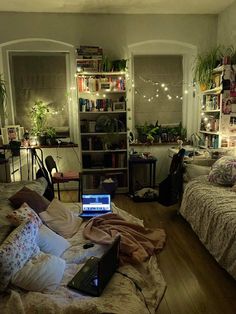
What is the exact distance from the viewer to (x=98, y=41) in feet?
13.4

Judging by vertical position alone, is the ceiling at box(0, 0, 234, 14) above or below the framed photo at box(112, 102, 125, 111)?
→ above

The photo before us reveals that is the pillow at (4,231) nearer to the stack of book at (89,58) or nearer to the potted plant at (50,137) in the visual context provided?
the potted plant at (50,137)

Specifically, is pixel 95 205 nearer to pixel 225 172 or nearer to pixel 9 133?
pixel 225 172

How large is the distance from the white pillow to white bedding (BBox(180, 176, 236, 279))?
1314mm

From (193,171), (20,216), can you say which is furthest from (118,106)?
(20,216)

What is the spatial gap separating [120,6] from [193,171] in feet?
8.56

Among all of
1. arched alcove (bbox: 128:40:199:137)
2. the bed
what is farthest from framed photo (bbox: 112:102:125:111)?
the bed

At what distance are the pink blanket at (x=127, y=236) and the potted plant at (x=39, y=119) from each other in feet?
7.25

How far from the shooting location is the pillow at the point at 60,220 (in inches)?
89.3

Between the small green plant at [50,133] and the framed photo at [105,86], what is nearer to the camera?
the framed photo at [105,86]

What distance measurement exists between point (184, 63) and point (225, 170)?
2.34m

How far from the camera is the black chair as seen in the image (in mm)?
3211

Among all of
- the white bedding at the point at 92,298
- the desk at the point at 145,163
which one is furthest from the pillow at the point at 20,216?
the desk at the point at 145,163

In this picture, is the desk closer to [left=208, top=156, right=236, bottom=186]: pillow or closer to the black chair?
the black chair
